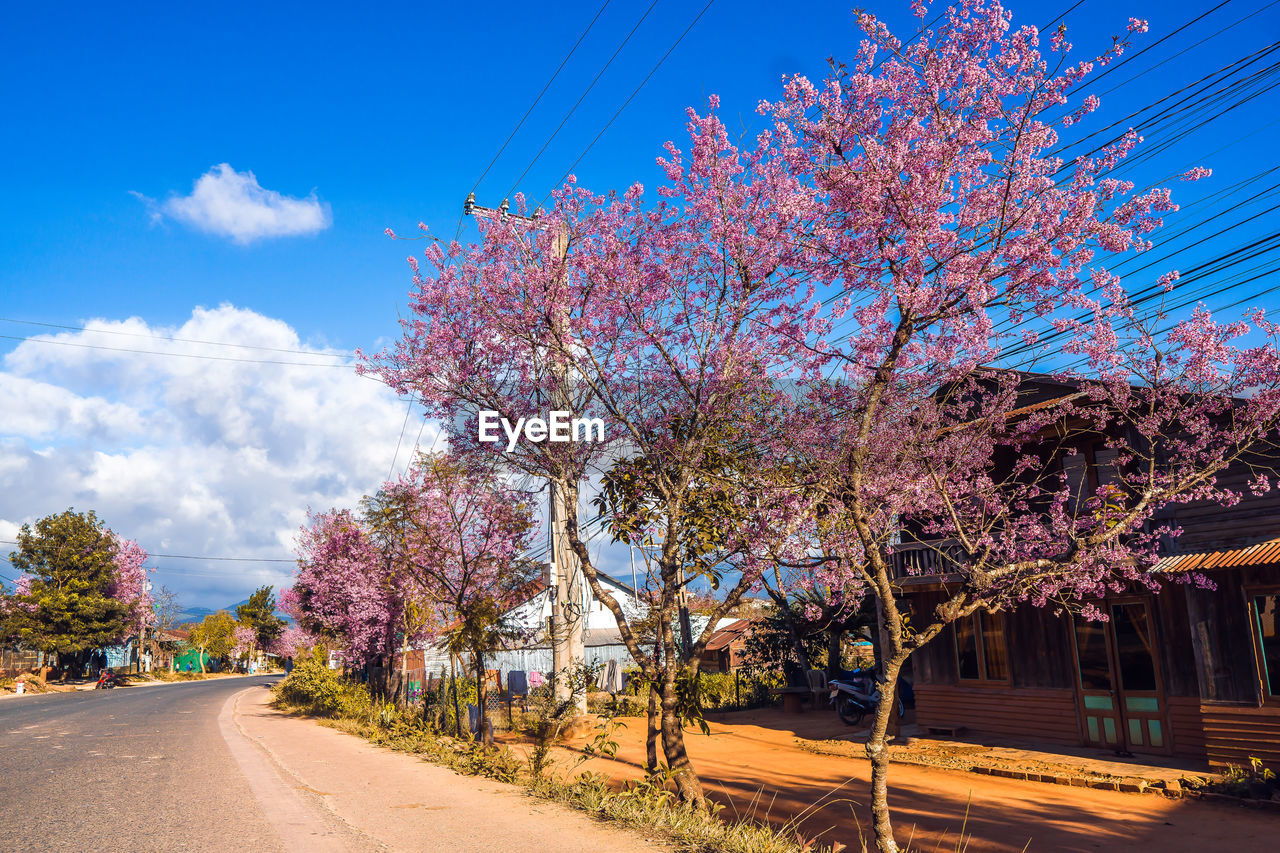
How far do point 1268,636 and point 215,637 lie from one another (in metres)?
93.0

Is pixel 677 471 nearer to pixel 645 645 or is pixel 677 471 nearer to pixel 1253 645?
pixel 1253 645

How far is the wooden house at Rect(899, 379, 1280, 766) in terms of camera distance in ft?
39.7

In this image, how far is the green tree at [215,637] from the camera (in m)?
86.2

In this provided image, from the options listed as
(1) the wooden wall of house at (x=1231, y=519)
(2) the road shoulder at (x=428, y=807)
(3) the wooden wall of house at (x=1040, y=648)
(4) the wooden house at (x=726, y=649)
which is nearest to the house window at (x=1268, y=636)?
(1) the wooden wall of house at (x=1231, y=519)

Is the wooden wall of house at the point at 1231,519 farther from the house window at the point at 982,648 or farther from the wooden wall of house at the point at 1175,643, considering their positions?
Answer: the house window at the point at 982,648

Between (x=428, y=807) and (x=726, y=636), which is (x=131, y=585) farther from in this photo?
(x=428, y=807)

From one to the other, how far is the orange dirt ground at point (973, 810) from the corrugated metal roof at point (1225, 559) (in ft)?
10.3

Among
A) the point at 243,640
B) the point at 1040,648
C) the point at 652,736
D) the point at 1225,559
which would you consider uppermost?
the point at 1225,559

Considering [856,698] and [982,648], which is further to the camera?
[856,698]

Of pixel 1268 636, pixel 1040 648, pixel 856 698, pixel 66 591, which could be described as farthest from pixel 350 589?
pixel 66 591

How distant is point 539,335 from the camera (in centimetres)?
947

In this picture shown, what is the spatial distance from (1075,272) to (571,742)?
49.6 feet

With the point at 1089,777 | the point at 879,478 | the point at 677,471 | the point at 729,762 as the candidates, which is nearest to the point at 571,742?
the point at 729,762

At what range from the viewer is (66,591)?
171ft
